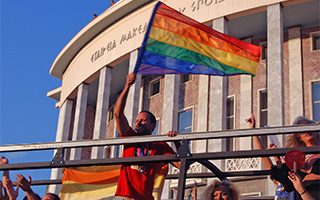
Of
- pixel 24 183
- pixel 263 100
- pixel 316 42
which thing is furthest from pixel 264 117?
pixel 24 183

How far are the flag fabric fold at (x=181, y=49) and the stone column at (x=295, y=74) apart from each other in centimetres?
1365

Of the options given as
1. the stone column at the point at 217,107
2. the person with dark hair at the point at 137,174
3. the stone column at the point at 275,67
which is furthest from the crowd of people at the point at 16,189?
the stone column at the point at 217,107

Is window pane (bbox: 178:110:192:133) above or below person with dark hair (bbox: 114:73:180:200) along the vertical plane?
above

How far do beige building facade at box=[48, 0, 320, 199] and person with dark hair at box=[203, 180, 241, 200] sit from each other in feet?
42.3

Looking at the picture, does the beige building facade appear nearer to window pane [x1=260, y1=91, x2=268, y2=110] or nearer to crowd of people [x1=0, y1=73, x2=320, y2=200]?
window pane [x1=260, y1=91, x2=268, y2=110]

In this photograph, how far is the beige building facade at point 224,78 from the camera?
20344 mm

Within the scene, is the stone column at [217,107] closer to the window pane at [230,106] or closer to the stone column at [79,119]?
the window pane at [230,106]

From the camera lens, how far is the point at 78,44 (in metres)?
29.8

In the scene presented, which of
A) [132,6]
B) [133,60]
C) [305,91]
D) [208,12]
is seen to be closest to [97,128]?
[133,60]

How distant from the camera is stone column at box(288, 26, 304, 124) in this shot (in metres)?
20.9

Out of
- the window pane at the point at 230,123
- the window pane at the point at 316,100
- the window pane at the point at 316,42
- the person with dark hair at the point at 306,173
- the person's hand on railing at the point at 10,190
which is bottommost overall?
the person's hand on railing at the point at 10,190

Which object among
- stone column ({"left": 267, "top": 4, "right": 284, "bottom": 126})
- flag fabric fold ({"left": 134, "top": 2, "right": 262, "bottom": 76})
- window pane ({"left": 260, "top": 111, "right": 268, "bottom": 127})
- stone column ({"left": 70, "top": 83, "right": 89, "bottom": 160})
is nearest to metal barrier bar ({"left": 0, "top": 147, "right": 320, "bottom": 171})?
flag fabric fold ({"left": 134, "top": 2, "right": 262, "bottom": 76})

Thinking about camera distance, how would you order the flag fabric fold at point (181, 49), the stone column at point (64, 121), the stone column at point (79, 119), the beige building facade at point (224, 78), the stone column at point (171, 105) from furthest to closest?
1. the stone column at point (64, 121)
2. the stone column at point (79, 119)
3. the stone column at point (171, 105)
4. the beige building facade at point (224, 78)
5. the flag fabric fold at point (181, 49)

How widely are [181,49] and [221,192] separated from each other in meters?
2.68
